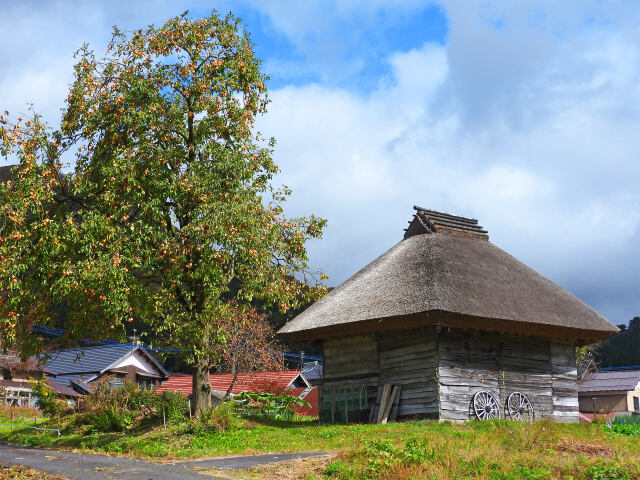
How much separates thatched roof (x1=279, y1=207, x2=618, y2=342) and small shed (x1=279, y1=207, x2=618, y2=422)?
2.1 inches

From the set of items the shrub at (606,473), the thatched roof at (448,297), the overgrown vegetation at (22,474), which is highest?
the thatched roof at (448,297)

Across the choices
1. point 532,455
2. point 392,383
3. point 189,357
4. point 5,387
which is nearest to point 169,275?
point 189,357

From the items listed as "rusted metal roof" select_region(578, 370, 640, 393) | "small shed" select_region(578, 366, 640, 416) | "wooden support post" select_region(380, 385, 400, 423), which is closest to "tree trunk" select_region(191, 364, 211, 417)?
"wooden support post" select_region(380, 385, 400, 423)

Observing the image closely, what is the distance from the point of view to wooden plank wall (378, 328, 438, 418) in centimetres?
2323

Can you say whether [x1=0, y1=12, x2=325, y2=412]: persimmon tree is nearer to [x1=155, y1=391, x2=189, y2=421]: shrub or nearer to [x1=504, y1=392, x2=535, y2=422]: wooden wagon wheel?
[x1=155, y1=391, x2=189, y2=421]: shrub

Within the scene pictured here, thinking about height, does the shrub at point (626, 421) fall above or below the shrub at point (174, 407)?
below

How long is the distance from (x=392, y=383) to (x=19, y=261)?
12.7 meters

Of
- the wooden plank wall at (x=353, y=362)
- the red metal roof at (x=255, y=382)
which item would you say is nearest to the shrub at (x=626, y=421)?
the wooden plank wall at (x=353, y=362)

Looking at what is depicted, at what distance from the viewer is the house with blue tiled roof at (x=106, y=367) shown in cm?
5209

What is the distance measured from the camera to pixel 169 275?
2006 cm

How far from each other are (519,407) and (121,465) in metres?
14.5

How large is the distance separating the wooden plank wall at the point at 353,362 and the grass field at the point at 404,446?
2.72m

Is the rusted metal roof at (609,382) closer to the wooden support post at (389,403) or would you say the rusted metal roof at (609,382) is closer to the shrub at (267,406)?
the shrub at (267,406)

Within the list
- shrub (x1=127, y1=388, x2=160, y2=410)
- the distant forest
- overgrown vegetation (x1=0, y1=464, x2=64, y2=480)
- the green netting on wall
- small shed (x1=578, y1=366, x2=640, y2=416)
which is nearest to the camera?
overgrown vegetation (x1=0, y1=464, x2=64, y2=480)
